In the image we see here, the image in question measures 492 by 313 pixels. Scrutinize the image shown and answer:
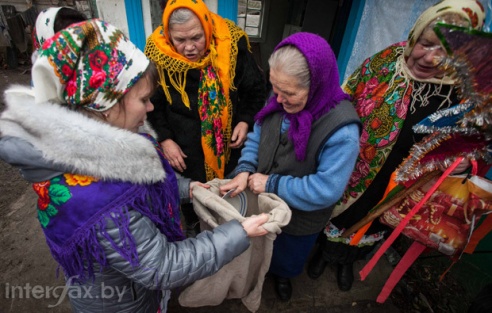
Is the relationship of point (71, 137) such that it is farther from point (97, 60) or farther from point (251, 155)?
point (251, 155)

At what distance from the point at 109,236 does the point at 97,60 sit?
0.61 metres

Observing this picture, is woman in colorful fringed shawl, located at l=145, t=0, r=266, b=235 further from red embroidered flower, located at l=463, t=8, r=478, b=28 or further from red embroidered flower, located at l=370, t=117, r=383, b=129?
red embroidered flower, located at l=463, t=8, r=478, b=28

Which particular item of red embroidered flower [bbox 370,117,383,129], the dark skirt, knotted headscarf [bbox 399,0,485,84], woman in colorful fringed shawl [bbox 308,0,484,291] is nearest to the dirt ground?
the dark skirt

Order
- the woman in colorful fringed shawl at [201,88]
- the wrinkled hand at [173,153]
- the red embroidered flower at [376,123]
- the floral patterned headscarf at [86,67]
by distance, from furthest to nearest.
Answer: the wrinkled hand at [173,153]
the woman in colorful fringed shawl at [201,88]
the red embroidered flower at [376,123]
the floral patterned headscarf at [86,67]

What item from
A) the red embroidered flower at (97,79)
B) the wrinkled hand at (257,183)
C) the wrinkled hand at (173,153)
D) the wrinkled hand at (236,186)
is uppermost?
the red embroidered flower at (97,79)

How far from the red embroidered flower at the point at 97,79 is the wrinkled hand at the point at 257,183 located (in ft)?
3.09

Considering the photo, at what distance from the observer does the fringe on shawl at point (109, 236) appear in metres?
0.99

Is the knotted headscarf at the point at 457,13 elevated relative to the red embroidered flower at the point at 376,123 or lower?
elevated

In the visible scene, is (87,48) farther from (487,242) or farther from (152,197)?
(487,242)

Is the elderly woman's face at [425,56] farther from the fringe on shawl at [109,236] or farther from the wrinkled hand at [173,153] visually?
the wrinkled hand at [173,153]

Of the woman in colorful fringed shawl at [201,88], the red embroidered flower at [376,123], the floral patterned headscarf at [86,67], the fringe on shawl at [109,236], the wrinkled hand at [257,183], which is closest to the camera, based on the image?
the floral patterned headscarf at [86,67]

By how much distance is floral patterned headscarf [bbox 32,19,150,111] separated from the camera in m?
0.87

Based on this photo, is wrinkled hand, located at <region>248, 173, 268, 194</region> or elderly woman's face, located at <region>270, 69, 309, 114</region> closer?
elderly woman's face, located at <region>270, 69, 309, 114</region>

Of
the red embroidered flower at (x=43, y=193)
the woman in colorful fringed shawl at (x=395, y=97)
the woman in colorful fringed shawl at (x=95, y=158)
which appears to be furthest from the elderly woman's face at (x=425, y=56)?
the red embroidered flower at (x=43, y=193)
